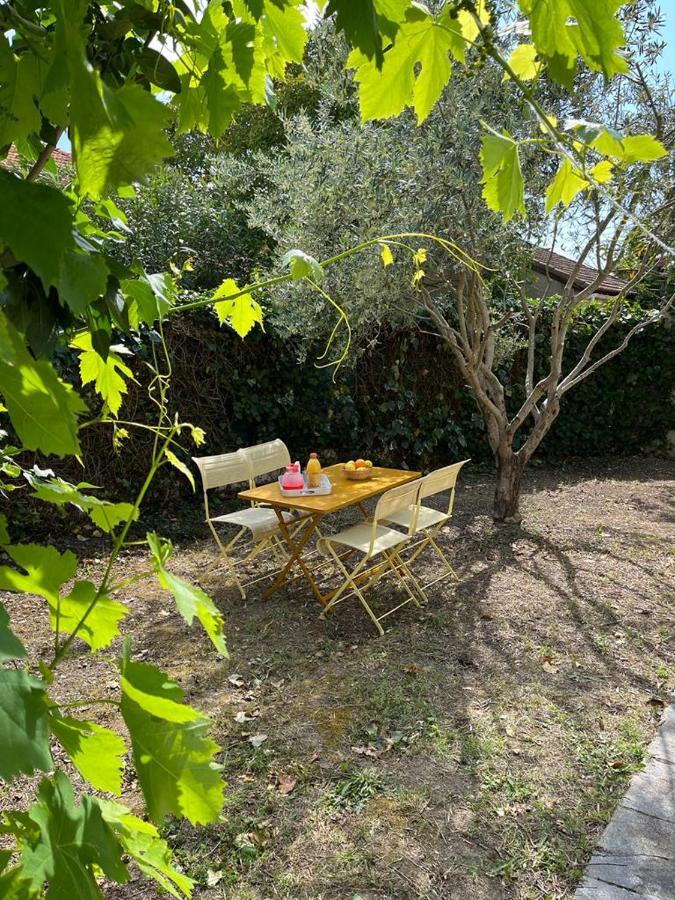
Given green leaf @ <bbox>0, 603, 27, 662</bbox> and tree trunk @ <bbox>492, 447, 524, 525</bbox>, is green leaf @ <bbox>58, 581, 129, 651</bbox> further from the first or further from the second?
tree trunk @ <bbox>492, 447, 524, 525</bbox>

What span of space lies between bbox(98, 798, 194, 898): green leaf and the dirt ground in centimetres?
217

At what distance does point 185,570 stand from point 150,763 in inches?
215

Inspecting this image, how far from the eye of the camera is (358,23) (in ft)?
2.14

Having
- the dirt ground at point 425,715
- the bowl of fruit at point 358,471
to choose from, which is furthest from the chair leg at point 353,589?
the bowl of fruit at point 358,471

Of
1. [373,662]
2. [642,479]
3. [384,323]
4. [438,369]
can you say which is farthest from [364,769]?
[642,479]

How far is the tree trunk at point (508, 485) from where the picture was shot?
7008 mm

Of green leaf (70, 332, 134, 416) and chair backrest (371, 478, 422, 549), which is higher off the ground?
green leaf (70, 332, 134, 416)

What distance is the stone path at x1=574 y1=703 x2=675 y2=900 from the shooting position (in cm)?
255

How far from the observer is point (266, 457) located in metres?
6.33

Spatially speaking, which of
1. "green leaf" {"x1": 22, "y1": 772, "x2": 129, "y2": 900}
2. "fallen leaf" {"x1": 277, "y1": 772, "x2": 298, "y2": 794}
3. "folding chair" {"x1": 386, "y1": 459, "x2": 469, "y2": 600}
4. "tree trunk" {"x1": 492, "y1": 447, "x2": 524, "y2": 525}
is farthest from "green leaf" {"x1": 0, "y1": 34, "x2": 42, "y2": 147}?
"tree trunk" {"x1": 492, "y1": 447, "x2": 524, "y2": 525}

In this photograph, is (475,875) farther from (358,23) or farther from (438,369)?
(438,369)

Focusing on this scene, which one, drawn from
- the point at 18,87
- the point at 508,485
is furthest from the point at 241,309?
the point at 508,485

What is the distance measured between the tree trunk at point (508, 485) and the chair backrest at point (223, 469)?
106 inches

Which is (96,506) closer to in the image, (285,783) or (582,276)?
(285,783)
